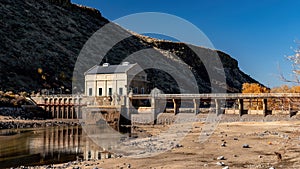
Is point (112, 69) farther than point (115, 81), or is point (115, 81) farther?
point (112, 69)

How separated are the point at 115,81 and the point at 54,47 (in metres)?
50.7

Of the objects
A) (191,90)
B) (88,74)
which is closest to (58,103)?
(88,74)

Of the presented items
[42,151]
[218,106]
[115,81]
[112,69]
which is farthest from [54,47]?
[42,151]

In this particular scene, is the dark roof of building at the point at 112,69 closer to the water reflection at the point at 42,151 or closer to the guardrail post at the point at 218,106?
the guardrail post at the point at 218,106

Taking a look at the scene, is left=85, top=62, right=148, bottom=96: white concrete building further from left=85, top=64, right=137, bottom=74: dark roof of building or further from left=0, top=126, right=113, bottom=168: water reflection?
left=0, top=126, right=113, bottom=168: water reflection

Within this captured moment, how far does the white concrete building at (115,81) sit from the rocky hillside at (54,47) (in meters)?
17.4

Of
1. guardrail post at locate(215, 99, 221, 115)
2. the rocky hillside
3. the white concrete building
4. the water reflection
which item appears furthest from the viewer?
the rocky hillside

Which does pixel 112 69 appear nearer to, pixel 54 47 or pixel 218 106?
pixel 218 106

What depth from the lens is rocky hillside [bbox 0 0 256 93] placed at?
79812 millimetres

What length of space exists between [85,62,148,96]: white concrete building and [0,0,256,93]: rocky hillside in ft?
57.2

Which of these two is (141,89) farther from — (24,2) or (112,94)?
(24,2)

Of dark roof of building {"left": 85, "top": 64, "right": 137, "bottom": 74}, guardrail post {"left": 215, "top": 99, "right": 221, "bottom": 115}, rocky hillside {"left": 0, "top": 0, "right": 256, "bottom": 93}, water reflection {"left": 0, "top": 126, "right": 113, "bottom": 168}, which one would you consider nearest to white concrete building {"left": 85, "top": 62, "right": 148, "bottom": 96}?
dark roof of building {"left": 85, "top": 64, "right": 137, "bottom": 74}

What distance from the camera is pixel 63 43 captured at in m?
112

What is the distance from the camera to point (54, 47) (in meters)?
103
